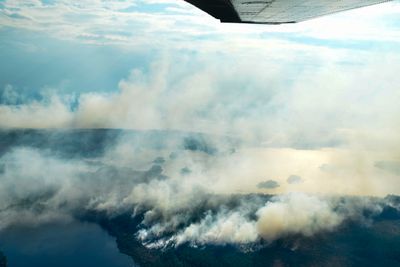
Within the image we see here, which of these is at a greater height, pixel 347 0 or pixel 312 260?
pixel 347 0

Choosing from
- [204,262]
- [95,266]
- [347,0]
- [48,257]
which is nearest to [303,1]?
[347,0]

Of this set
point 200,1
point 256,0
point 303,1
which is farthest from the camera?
point 200,1

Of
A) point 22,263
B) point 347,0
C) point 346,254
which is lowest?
point 346,254

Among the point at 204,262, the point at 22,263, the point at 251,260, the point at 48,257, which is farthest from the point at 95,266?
the point at 251,260

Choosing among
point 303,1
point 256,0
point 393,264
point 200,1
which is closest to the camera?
point 256,0

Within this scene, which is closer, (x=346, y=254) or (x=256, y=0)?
(x=256, y=0)

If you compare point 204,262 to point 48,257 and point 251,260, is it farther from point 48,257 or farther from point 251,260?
point 48,257

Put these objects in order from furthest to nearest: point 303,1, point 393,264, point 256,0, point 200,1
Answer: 1. point 393,264
2. point 200,1
3. point 303,1
4. point 256,0

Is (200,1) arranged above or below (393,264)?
above

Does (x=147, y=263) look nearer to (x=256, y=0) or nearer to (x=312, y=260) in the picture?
(x=312, y=260)
